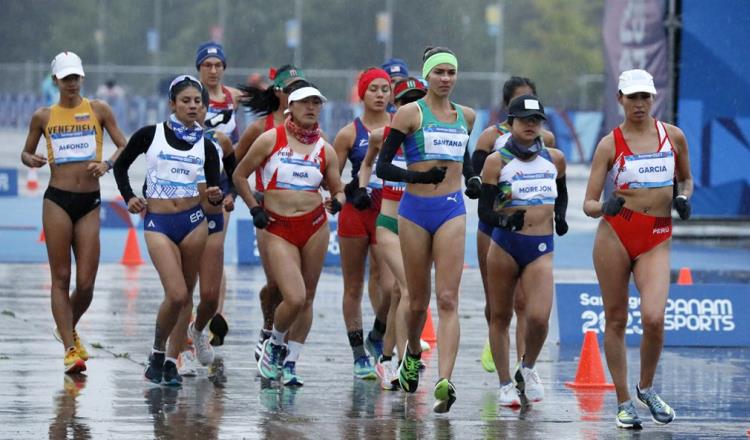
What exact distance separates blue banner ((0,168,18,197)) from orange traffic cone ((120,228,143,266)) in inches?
441

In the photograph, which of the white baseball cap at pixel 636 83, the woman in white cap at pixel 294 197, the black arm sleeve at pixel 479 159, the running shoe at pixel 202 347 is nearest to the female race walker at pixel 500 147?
the black arm sleeve at pixel 479 159

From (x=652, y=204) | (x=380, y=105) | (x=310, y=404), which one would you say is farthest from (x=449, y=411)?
(x=380, y=105)

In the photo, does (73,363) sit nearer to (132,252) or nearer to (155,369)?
(155,369)

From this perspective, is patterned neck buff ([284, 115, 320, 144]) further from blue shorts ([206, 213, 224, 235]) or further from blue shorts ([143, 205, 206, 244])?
blue shorts ([206, 213, 224, 235])

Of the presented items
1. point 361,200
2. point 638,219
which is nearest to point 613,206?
point 638,219

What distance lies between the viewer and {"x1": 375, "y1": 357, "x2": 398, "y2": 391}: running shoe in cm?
1124

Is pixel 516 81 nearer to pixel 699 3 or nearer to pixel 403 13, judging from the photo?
pixel 699 3

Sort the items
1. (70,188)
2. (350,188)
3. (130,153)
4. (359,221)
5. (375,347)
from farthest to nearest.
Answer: (375,347) < (359,221) < (70,188) < (350,188) < (130,153)

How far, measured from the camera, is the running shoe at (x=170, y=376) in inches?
433

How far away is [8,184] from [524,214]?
2214 centimetres

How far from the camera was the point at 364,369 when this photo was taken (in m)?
11.7

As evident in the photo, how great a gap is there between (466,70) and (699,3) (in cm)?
4810

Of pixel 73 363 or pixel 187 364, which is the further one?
pixel 187 364

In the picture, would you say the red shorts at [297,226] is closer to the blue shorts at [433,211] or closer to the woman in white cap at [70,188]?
the blue shorts at [433,211]
